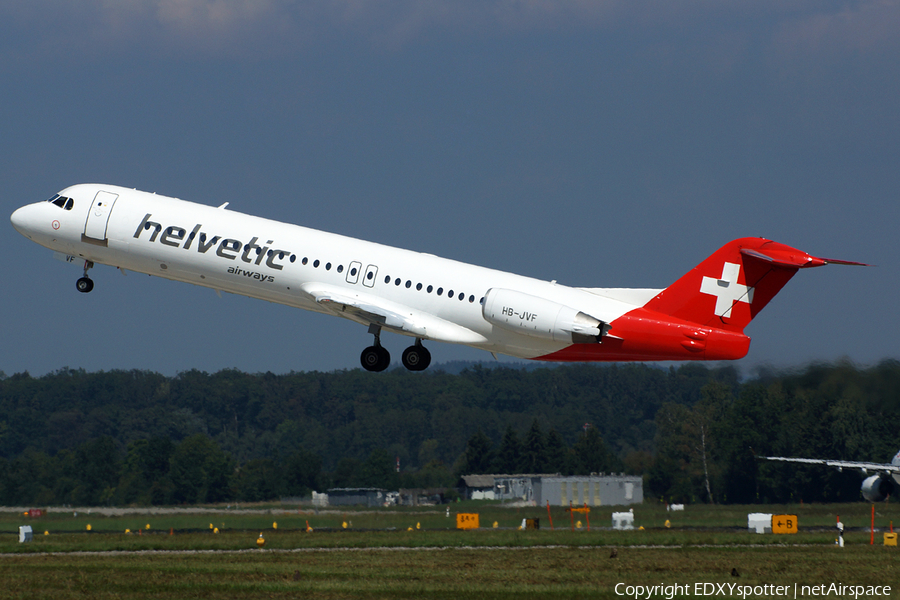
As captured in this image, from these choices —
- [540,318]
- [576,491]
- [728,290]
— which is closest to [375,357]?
[540,318]

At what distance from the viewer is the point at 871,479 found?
5606 centimetres

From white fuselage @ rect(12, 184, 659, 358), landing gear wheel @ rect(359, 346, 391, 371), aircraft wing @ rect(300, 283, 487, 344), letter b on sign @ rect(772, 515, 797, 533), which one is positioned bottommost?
letter b on sign @ rect(772, 515, 797, 533)

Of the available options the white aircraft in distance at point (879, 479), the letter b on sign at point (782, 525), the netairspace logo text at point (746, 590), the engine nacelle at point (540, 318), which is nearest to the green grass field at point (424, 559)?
the netairspace logo text at point (746, 590)

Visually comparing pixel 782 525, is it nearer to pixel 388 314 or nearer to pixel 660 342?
pixel 660 342

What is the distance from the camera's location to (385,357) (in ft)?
116

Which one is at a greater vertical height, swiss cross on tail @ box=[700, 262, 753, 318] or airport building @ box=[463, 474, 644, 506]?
swiss cross on tail @ box=[700, 262, 753, 318]

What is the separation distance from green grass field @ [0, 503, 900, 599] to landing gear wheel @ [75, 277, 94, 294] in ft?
29.2

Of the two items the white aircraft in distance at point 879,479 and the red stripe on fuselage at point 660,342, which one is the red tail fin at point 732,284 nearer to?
the red stripe on fuselage at point 660,342

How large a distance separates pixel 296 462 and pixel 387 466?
757cm

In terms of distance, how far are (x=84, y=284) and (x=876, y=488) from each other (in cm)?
3875

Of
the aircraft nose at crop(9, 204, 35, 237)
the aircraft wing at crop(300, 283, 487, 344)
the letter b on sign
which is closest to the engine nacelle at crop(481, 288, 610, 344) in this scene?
the aircraft wing at crop(300, 283, 487, 344)

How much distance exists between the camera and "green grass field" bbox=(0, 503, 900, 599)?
28.4 m

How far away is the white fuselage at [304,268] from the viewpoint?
33.1 m

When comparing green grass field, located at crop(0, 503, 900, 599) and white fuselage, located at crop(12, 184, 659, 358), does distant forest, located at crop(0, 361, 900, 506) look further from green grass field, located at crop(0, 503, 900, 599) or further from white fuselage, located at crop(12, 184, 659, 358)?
white fuselage, located at crop(12, 184, 659, 358)
